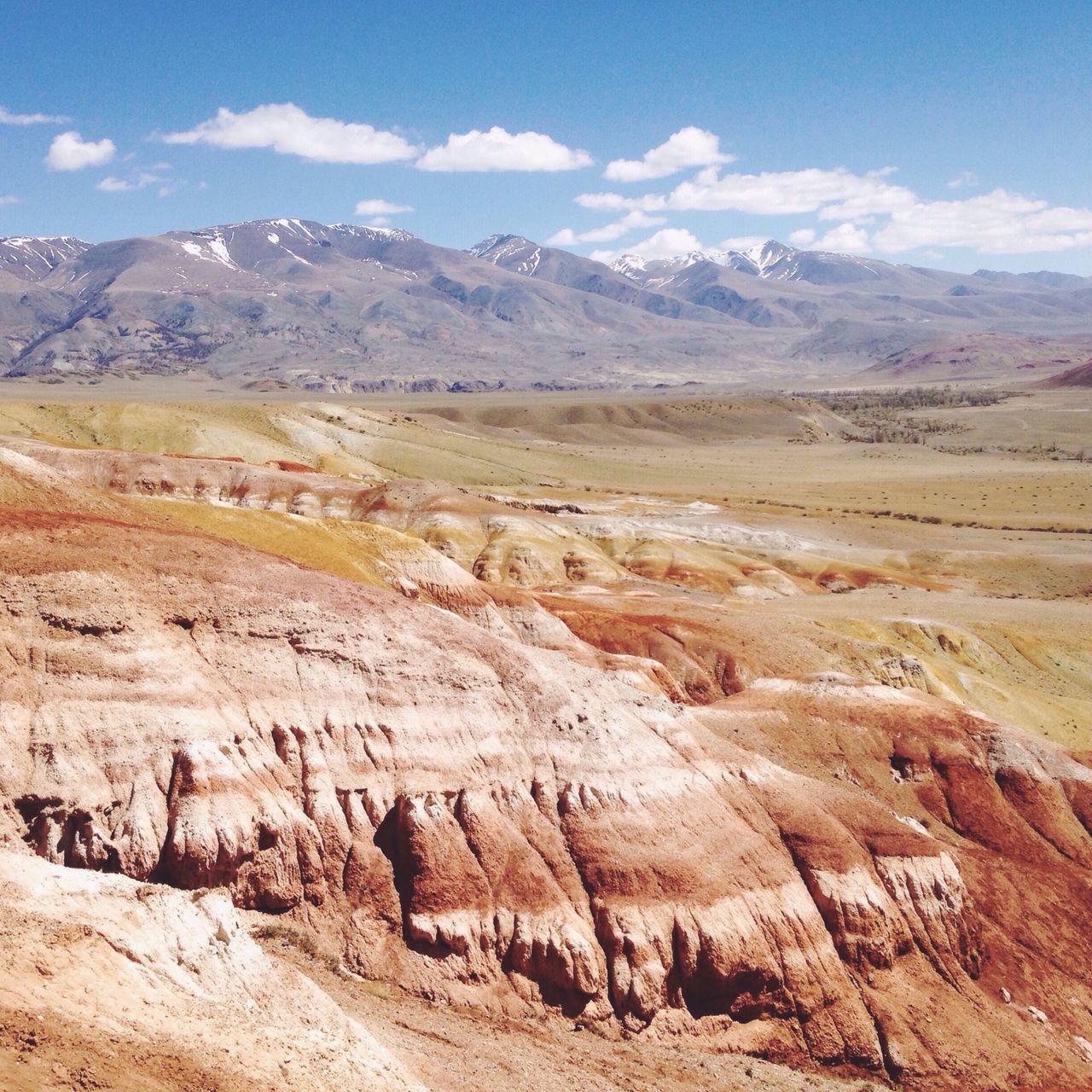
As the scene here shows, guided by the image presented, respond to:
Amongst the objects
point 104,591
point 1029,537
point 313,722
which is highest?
point 104,591

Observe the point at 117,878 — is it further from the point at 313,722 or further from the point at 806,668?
the point at 806,668

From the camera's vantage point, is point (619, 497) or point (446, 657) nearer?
point (446, 657)

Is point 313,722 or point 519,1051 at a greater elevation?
point 313,722

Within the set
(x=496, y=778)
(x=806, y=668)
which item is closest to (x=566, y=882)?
(x=496, y=778)

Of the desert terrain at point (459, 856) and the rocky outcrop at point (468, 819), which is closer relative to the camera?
the desert terrain at point (459, 856)

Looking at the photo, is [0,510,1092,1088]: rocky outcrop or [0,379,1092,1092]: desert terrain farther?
[0,510,1092,1088]: rocky outcrop

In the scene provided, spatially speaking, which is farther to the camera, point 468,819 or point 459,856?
point 468,819

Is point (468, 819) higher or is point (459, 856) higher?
point (468, 819)

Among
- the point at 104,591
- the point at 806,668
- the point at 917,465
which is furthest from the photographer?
the point at 917,465

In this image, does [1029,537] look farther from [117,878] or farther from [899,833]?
[117,878]

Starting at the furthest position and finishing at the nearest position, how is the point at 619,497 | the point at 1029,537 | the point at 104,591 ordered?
the point at 619,497 < the point at 1029,537 < the point at 104,591
